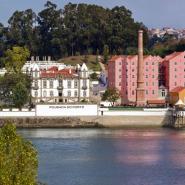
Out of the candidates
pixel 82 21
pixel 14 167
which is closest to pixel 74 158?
pixel 14 167

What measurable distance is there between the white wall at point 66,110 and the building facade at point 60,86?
538cm

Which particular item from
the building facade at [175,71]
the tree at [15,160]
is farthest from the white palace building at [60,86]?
the tree at [15,160]

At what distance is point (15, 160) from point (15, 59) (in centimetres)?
4140

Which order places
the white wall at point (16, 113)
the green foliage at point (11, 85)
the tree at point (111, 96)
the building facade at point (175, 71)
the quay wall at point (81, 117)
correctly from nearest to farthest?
1. the quay wall at point (81, 117)
2. the white wall at point (16, 113)
3. the green foliage at point (11, 85)
4. the tree at point (111, 96)
5. the building facade at point (175, 71)

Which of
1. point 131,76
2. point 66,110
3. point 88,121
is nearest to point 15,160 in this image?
point 88,121

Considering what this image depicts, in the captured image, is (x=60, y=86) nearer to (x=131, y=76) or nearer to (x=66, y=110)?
(x=131, y=76)

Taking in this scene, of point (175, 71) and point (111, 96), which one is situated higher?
point (175, 71)

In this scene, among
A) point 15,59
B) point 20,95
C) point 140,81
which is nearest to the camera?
point 20,95

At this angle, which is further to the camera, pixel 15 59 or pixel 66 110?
pixel 15 59

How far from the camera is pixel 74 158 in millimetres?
28812

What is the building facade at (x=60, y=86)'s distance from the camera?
51.4 metres

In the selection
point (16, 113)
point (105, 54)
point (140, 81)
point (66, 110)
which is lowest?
point (16, 113)

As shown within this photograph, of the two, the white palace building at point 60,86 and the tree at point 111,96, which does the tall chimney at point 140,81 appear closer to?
the tree at point 111,96

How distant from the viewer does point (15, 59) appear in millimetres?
56156
